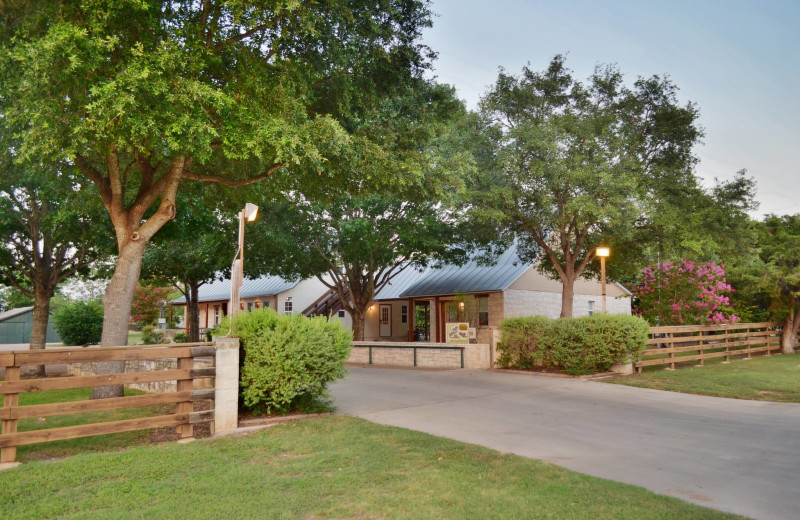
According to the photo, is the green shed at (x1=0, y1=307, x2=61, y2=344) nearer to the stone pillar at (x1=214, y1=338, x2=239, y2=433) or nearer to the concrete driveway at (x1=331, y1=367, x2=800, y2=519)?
the concrete driveway at (x1=331, y1=367, x2=800, y2=519)

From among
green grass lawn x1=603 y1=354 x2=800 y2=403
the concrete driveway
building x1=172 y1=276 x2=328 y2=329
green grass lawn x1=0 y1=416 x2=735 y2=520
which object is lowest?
green grass lawn x1=603 y1=354 x2=800 y2=403

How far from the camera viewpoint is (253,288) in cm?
3694

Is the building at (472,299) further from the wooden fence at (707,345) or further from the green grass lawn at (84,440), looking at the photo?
the green grass lawn at (84,440)

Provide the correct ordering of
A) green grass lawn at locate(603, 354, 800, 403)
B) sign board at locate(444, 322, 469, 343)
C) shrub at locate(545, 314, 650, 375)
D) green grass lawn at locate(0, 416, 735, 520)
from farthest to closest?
1. sign board at locate(444, 322, 469, 343)
2. shrub at locate(545, 314, 650, 375)
3. green grass lawn at locate(603, 354, 800, 403)
4. green grass lawn at locate(0, 416, 735, 520)

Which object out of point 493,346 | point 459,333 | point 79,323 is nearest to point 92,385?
point 493,346

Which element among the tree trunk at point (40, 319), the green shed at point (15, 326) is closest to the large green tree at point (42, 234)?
the tree trunk at point (40, 319)

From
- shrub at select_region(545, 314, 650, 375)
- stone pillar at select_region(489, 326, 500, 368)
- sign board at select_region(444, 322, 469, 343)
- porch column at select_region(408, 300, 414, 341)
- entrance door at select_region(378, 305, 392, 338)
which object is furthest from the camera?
entrance door at select_region(378, 305, 392, 338)

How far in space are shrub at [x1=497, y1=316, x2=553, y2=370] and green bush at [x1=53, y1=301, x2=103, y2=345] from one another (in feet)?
66.7

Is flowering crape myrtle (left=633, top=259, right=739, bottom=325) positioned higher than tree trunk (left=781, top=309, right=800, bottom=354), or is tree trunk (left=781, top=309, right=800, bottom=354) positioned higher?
flowering crape myrtle (left=633, top=259, right=739, bottom=325)

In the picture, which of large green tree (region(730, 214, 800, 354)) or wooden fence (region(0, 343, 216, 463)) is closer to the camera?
wooden fence (region(0, 343, 216, 463))

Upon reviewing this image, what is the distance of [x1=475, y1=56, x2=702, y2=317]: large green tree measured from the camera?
16.4 m

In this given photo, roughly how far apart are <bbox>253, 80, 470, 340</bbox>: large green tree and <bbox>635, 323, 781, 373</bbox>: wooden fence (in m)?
7.87

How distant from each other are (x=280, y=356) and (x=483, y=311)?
61.5 ft

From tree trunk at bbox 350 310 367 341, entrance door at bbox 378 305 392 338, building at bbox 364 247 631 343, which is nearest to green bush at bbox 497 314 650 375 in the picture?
building at bbox 364 247 631 343
